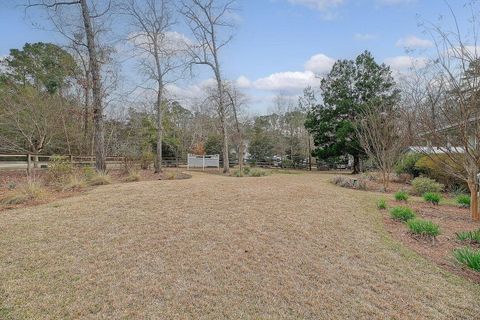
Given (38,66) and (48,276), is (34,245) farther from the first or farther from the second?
(38,66)

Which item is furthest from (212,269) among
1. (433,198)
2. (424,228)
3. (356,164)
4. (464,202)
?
(356,164)

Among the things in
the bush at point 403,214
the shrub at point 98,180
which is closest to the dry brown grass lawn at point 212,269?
the bush at point 403,214

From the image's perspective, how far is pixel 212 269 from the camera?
2.97 metres

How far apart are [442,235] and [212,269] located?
4008mm

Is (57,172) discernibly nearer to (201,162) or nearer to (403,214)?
(403,214)

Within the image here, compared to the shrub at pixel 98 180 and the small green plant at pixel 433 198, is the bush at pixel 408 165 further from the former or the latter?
the shrub at pixel 98 180

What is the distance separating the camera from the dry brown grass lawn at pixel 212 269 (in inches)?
90.4

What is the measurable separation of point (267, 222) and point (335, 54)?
1829 cm

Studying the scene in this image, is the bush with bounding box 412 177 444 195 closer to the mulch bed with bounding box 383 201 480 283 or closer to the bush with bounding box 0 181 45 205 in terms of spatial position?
the mulch bed with bounding box 383 201 480 283

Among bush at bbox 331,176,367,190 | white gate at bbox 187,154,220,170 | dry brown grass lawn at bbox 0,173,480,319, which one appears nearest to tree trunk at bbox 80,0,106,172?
dry brown grass lawn at bbox 0,173,480,319

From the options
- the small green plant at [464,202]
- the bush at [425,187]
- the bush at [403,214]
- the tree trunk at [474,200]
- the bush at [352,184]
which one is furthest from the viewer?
the bush at [352,184]

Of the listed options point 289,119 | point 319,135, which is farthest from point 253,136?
point 319,135

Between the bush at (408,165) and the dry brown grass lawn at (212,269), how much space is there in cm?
906

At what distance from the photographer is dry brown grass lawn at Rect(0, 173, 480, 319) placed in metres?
2.30
